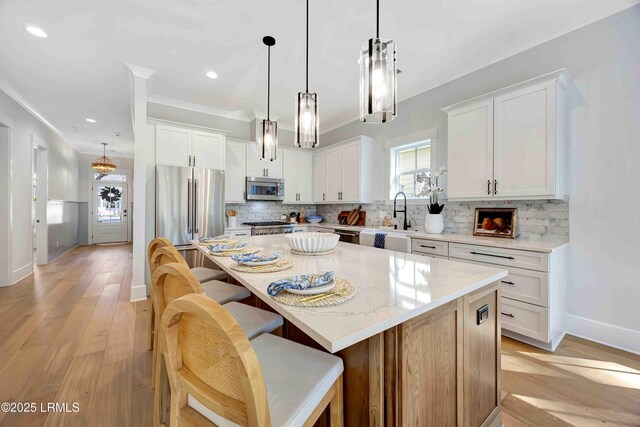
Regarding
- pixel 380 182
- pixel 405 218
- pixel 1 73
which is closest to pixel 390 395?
pixel 405 218

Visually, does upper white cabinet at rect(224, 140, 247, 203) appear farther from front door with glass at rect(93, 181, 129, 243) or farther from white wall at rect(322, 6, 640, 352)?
front door with glass at rect(93, 181, 129, 243)

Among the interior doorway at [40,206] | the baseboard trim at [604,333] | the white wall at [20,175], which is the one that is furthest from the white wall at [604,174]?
the interior doorway at [40,206]

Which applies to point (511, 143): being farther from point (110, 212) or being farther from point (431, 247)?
point (110, 212)

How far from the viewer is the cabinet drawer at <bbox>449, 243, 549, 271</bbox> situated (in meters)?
2.15

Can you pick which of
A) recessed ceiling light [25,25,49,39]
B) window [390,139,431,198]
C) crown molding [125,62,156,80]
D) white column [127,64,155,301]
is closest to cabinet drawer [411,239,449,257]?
window [390,139,431,198]

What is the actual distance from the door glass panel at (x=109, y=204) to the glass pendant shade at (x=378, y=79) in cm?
952

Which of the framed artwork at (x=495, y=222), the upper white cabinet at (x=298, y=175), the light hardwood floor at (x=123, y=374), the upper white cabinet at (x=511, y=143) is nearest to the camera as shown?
the light hardwood floor at (x=123, y=374)

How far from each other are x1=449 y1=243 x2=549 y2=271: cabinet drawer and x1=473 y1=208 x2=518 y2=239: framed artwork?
0.46 metres

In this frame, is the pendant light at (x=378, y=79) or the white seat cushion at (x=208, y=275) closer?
the pendant light at (x=378, y=79)

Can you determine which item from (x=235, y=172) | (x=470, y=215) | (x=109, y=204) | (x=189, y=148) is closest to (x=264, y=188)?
(x=235, y=172)

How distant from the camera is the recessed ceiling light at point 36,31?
2500 mm

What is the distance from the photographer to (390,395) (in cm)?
88

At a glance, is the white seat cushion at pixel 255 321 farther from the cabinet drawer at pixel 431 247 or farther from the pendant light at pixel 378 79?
the cabinet drawer at pixel 431 247

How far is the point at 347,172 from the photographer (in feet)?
14.8
